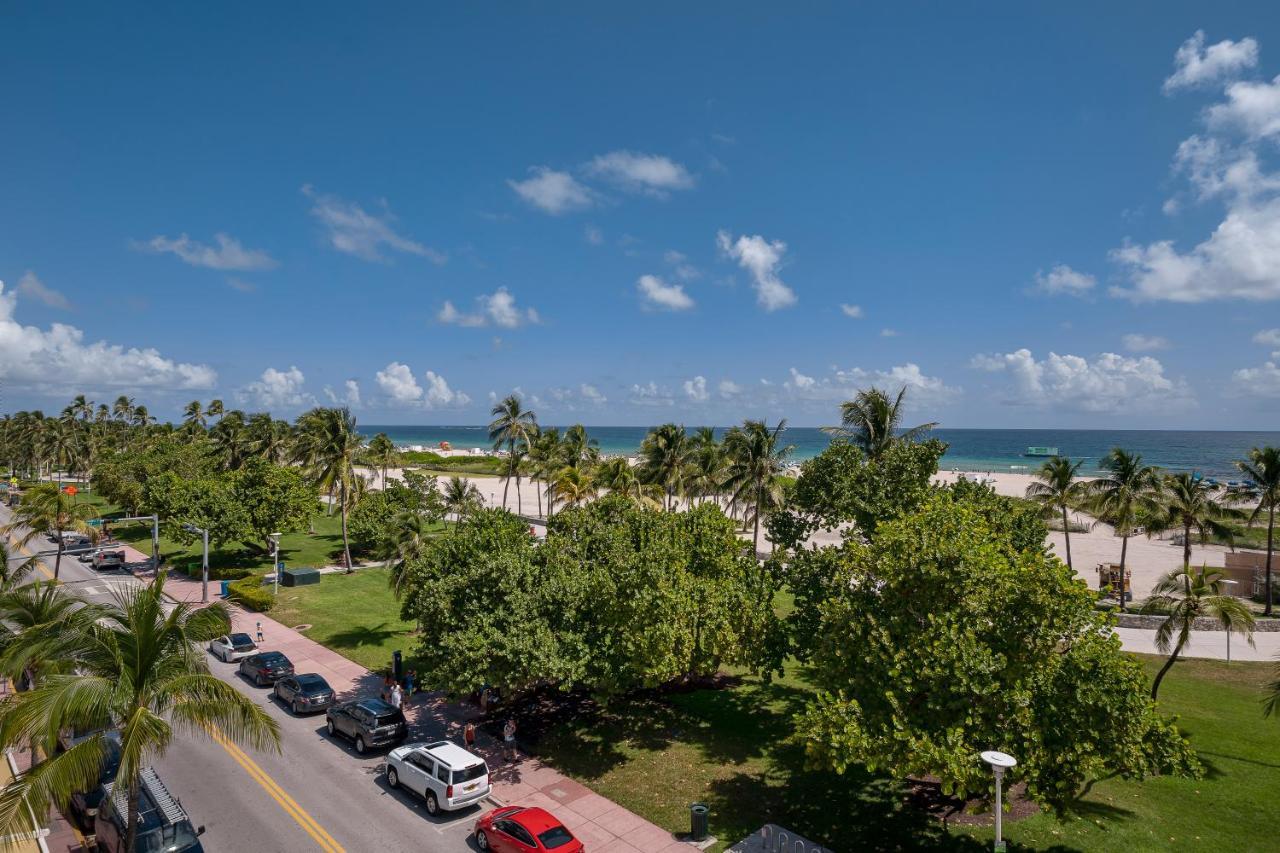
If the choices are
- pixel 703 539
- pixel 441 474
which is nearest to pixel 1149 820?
pixel 703 539

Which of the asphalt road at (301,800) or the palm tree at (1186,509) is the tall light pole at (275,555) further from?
the palm tree at (1186,509)

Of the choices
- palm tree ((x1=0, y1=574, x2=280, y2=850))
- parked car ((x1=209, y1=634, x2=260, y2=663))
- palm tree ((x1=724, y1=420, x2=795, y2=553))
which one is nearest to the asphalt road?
palm tree ((x1=0, y1=574, x2=280, y2=850))

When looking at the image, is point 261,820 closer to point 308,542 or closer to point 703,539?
point 703,539

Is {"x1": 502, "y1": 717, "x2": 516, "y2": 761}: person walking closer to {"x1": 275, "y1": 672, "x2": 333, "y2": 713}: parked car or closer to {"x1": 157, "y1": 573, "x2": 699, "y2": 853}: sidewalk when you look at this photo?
{"x1": 157, "y1": 573, "x2": 699, "y2": 853}: sidewalk

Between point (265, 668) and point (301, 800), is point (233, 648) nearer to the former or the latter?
point (265, 668)

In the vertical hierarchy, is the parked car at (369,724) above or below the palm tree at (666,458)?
below

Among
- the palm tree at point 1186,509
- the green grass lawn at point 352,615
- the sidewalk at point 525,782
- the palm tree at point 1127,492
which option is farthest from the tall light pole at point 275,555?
the palm tree at point 1186,509

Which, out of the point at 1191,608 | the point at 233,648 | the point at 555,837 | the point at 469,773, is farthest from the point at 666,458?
the point at 555,837
